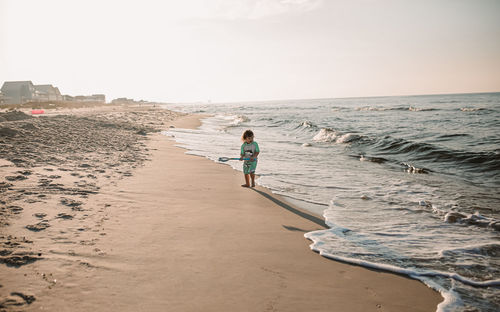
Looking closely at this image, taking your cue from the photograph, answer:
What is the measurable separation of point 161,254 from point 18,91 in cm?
8719

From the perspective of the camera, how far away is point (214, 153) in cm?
1084

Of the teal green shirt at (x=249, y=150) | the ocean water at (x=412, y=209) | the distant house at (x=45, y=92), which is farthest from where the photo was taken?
the distant house at (x=45, y=92)

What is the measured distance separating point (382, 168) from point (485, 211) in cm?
406

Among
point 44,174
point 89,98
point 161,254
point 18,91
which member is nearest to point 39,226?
point 161,254

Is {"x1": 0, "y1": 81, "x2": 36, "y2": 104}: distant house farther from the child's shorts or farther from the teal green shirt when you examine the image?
the child's shorts

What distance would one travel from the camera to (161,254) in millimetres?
3076

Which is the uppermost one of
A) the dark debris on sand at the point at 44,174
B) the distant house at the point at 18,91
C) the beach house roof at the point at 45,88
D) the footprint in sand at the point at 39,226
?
the beach house roof at the point at 45,88

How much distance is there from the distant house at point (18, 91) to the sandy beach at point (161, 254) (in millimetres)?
80768

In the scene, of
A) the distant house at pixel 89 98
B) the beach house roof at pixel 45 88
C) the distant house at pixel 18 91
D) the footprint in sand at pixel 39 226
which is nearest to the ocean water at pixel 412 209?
the footprint in sand at pixel 39 226

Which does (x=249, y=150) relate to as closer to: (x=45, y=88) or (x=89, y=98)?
(x=45, y=88)

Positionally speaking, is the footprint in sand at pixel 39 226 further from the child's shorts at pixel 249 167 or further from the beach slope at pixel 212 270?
the child's shorts at pixel 249 167

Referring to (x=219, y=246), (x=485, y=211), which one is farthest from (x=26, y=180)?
(x=485, y=211)

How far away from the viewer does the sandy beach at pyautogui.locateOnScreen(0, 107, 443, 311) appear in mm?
2350

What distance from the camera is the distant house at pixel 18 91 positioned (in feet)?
219
